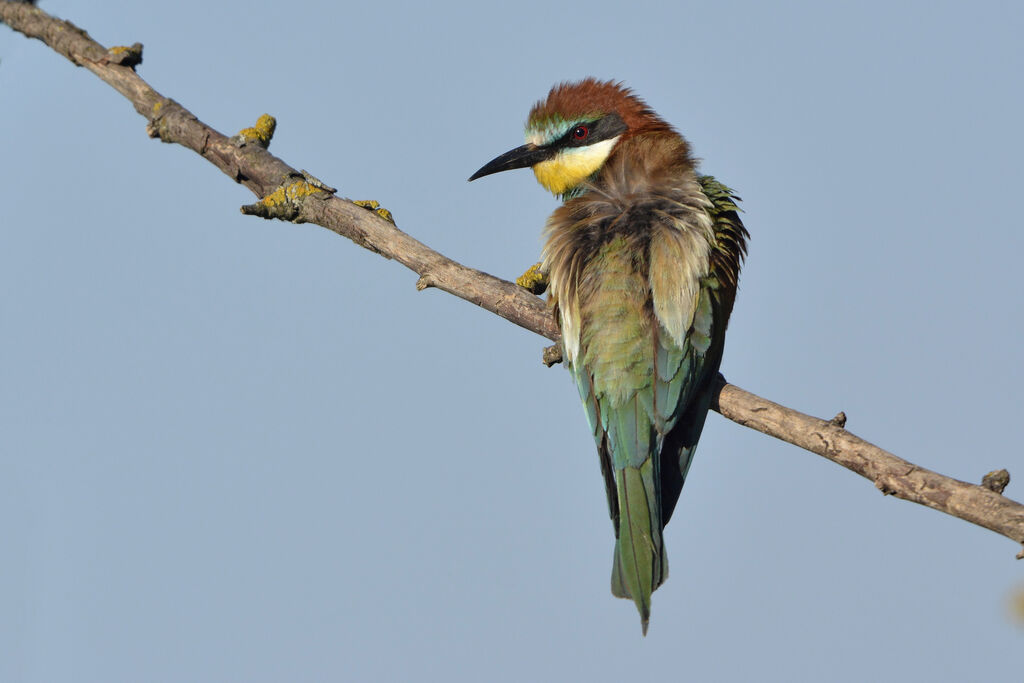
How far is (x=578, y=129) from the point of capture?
3.85 metres

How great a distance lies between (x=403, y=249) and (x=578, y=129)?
1139 mm

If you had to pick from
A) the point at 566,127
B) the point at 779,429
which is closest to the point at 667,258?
the point at 779,429

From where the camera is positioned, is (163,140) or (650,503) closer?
(650,503)

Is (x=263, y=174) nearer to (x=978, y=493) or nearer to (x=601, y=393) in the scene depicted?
(x=601, y=393)

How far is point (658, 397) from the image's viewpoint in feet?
9.84

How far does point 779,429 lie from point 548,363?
3.08 feet

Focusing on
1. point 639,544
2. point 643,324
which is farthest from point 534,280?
point 639,544

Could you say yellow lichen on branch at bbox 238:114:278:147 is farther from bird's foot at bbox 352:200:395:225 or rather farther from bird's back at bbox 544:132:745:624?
bird's back at bbox 544:132:745:624

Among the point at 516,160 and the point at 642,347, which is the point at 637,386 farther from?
the point at 516,160

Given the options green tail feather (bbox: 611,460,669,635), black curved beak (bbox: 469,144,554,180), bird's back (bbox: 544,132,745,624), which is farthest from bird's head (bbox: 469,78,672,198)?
green tail feather (bbox: 611,460,669,635)

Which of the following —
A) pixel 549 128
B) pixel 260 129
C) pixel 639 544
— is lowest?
pixel 639 544

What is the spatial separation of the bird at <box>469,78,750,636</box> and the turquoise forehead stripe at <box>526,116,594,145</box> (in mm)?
500

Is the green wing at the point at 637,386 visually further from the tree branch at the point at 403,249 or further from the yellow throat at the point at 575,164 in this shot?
the yellow throat at the point at 575,164

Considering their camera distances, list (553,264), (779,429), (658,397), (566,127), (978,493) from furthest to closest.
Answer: (566,127), (553,264), (658,397), (779,429), (978,493)
